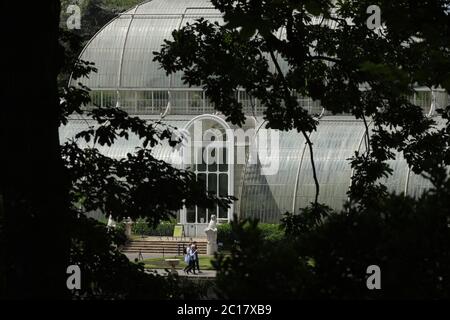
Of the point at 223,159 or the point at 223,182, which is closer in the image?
the point at 223,159

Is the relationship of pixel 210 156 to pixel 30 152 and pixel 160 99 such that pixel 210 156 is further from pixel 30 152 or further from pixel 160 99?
pixel 30 152

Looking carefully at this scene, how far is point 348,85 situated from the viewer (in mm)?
11359

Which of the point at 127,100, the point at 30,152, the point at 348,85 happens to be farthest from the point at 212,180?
the point at 30,152

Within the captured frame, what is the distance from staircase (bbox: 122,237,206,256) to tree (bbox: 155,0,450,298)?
24356 mm

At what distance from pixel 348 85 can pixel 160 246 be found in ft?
84.8

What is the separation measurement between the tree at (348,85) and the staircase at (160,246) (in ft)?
79.9

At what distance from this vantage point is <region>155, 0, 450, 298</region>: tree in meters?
5.38

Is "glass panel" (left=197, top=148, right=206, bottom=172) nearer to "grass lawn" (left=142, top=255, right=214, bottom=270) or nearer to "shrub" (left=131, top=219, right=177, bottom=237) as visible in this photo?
"shrub" (left=131, top=219, right=177, bottom=237)

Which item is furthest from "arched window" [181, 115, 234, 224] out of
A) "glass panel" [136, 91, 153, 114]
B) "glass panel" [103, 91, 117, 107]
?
"glass panel" [103, 91, 117, 107]

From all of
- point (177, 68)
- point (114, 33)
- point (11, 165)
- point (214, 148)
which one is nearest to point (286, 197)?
point (214, 148)

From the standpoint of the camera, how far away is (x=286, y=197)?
39.2 meters

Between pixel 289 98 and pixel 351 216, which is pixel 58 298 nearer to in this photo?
pixel 351 216

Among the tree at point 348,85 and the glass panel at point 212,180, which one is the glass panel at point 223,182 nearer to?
the glass panel at point 212,180

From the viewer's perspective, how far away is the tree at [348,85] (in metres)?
5.38
